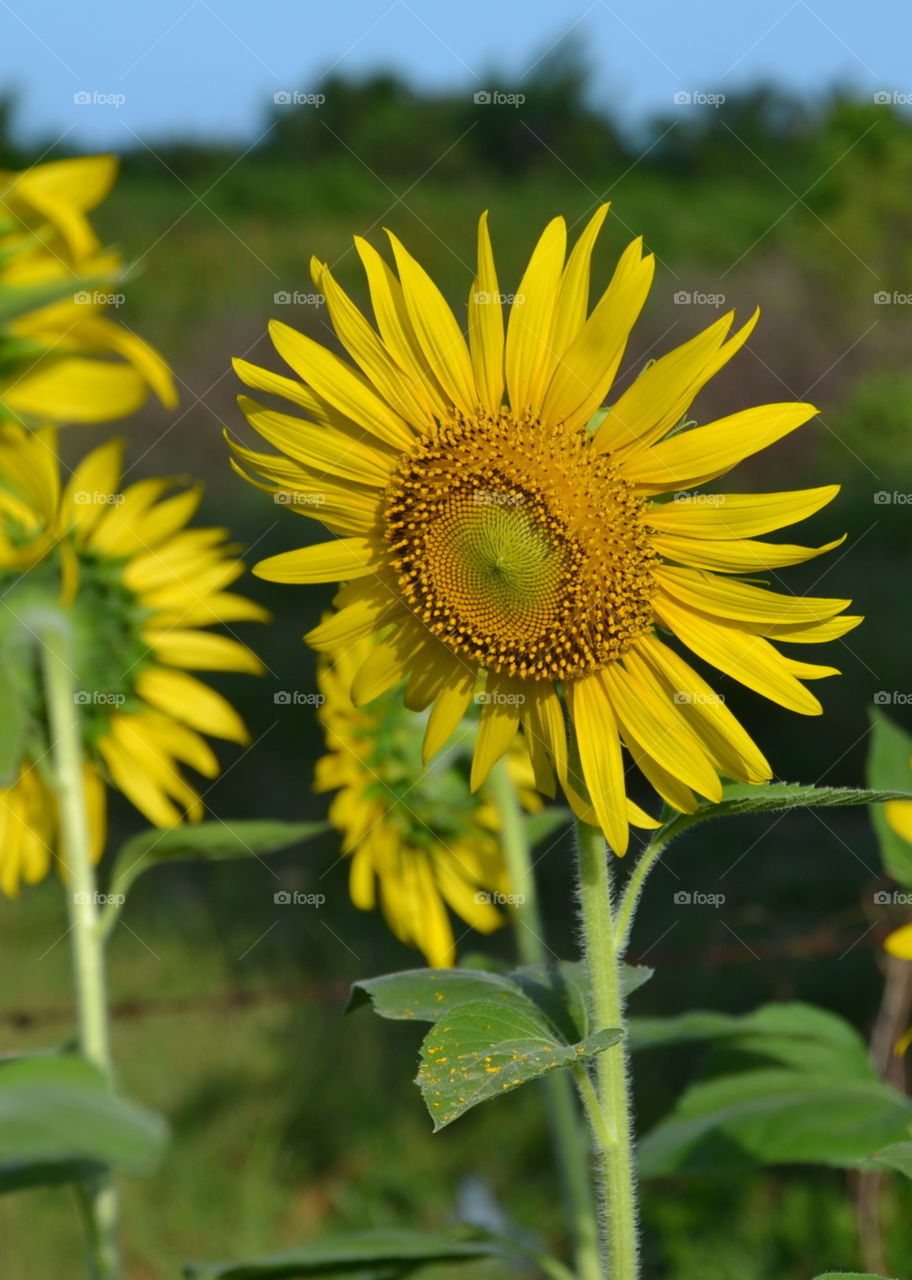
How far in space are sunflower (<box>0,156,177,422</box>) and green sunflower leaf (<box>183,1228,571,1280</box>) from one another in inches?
28.4

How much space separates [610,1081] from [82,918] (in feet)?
1.73

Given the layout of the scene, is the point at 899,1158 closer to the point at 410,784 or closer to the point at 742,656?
the point at 742,656

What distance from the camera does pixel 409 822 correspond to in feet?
6.21

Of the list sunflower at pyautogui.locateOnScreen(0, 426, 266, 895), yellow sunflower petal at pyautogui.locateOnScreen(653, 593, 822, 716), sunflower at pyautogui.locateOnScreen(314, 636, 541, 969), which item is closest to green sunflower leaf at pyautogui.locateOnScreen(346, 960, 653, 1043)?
yellow sunflower petal at pyautogui.locateOnScreen(653, 593, 822, 716)

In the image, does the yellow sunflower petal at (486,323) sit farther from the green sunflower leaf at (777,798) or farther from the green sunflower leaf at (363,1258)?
the green sunflower leaf at (363,1258)

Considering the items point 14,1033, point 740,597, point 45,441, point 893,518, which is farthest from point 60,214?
point 893,518

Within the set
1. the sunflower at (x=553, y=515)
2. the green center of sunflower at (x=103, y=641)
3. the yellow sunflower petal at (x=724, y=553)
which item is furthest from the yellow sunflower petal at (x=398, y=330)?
the green center of sunflower at (x=103, y=641)

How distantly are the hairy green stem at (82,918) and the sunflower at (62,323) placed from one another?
273 mm

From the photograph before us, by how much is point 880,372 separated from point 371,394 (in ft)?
28.3

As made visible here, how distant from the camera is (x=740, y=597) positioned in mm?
1052

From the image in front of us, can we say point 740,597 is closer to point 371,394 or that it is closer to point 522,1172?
point 371,394

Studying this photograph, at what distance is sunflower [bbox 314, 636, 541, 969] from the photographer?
1865 millimetres

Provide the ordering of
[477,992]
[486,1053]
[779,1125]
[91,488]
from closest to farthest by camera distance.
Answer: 1. [486,1053]
2. [477,992]
3. [779,1125]
4. [91,488]

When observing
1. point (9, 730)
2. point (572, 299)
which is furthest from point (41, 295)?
point (572, 299)
